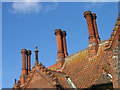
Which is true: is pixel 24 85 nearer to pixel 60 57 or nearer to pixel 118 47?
pixel 60 57

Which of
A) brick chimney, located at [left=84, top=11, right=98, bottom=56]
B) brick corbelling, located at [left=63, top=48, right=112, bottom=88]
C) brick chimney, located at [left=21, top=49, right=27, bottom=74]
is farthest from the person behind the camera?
brick chimney, located at [left=21, top=49, right=27, bottom=74]

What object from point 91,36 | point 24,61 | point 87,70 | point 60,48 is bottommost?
point 87,70

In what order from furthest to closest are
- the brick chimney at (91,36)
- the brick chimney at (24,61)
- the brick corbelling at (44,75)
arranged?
1. the brick chimney at (24,61)
2. the brick chimney at (91,36)
3. the brick corbelling at (44,75)

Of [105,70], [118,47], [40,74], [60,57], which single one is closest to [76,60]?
[60,57]

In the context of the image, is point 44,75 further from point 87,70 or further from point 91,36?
point 91,36

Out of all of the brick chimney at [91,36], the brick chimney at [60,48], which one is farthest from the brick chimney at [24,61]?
the brick chimney at [91,36]

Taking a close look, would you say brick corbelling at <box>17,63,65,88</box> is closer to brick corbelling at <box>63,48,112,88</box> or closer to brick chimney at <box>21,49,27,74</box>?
brick corbelling at <box>63,48,112,88</box>

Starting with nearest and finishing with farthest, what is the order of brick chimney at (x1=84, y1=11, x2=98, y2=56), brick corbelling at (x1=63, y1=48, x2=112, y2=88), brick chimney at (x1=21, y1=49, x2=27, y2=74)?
brick corbelling at (x1=63, y1=48, x2=112, y2=88), brick chimney at (x1=84, y1=11, x2=98, y2=56), brick chimney at (x1=21, y1=49, x2=27, y2=74)

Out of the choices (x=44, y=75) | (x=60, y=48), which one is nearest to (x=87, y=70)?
(x=44, y=75)

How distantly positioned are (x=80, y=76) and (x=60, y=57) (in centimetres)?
538

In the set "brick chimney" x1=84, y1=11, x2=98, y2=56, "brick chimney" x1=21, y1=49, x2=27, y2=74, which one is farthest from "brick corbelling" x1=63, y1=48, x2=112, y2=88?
"brick chimney" x1=21, y1=49, x2=27, y2=74

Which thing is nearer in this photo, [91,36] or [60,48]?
[91,36]

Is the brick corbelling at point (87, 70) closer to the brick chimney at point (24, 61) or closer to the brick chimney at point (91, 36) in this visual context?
the brick chimney at point (91, 36)

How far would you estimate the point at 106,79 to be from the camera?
16938 mm
